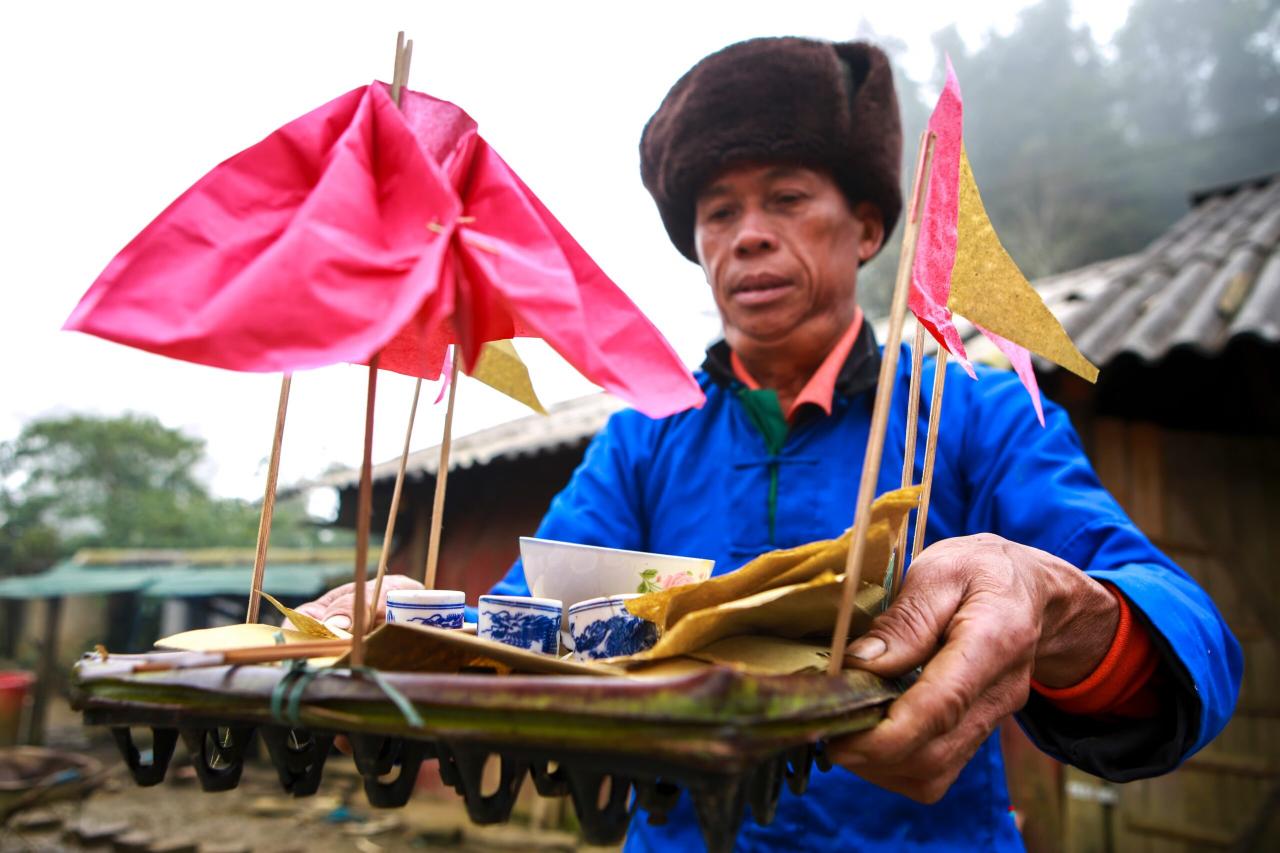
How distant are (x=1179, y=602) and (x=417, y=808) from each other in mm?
7871

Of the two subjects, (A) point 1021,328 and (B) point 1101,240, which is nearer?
(A) point 1021,328

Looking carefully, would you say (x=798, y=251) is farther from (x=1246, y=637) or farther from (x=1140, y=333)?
(x=1246, y=637)

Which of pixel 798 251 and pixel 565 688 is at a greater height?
pixel 798 251

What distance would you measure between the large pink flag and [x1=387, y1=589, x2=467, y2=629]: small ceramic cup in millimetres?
295

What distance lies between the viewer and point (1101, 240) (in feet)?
54.5

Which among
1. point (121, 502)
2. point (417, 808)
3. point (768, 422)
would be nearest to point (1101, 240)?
point (417, 808)

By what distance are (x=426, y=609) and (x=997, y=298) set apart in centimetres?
65

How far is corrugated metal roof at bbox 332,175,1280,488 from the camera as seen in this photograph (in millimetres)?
3215

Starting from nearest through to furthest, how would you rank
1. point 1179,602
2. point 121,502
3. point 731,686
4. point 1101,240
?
point 731,686
point 1179,602
point 1101,240
point 121,502

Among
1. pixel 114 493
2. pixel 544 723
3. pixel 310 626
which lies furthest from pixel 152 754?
pixel 114 493

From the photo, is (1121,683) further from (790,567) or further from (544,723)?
(544,723)

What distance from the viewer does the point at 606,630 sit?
848 mm

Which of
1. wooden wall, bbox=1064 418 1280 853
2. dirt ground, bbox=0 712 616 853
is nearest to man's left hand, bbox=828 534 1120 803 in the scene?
wooden wall, bbox=1064 418 1280 853

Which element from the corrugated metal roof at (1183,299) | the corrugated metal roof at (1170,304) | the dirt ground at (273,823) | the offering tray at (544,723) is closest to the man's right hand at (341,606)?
the offering tray at (544,723)
